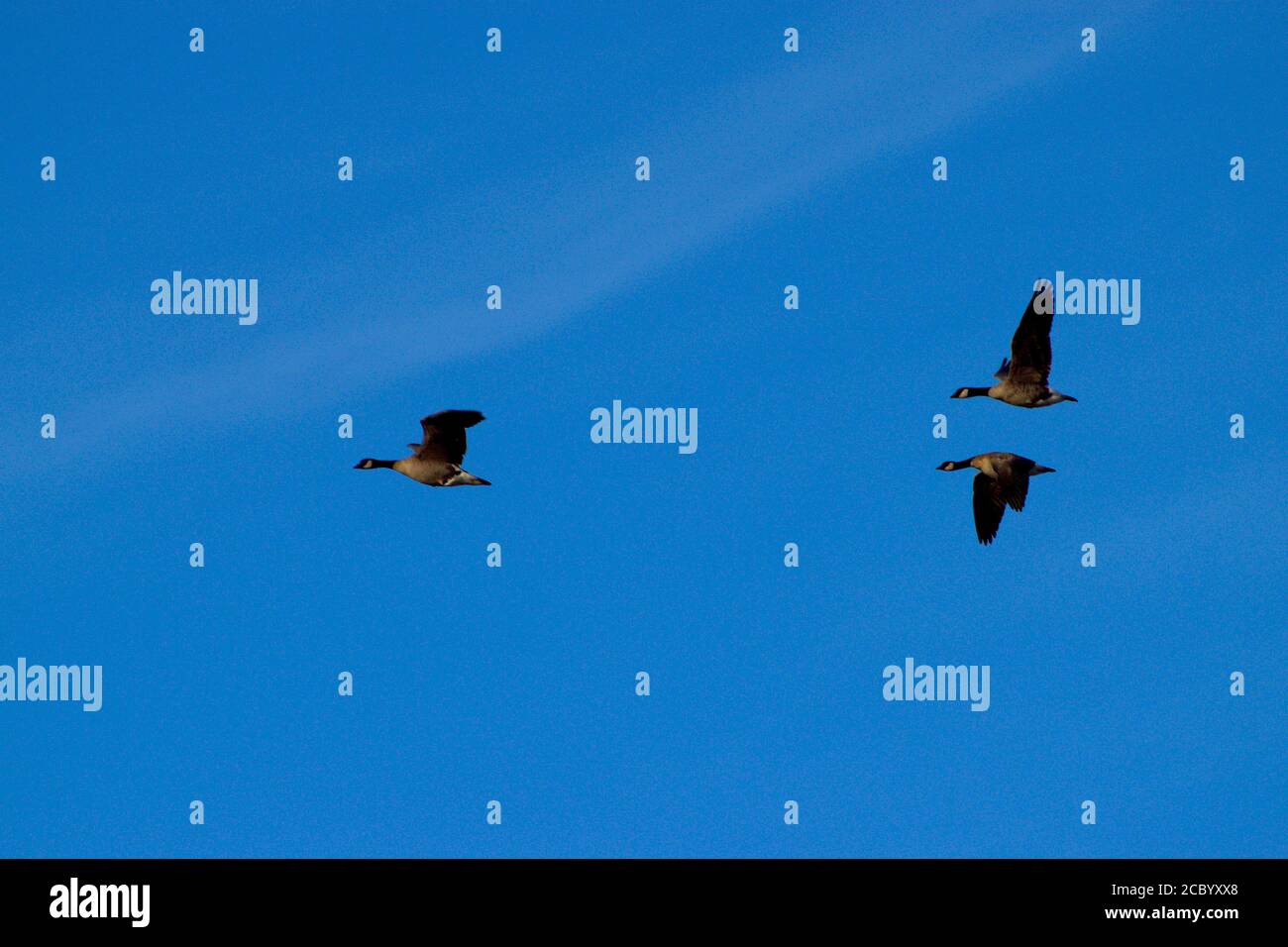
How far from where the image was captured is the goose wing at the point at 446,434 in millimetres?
27680

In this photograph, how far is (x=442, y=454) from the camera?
28.3 m

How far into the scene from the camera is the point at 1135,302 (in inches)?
1171

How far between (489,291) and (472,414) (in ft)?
7.81

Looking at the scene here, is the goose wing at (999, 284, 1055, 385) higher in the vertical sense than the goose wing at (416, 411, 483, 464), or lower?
higher

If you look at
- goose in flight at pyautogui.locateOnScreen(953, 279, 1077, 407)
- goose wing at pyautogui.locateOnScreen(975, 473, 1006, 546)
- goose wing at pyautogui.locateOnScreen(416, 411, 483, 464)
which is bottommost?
goose wing at pyautogui.locateOnScreen(975, 473, 1006, 546)

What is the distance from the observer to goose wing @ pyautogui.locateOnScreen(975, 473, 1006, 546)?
30.4 meters

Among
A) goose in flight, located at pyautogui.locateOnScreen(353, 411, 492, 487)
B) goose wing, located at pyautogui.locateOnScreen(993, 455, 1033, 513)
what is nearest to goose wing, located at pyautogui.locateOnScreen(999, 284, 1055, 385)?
goose wing, located at pyautogui.locateOnScreen(993, 455, 1033, 513)

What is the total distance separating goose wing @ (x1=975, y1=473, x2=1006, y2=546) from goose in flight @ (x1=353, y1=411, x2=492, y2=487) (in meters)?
6.51

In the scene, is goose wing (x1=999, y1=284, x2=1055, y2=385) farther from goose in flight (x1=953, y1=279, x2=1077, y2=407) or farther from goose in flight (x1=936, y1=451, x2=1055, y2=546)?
goose in flight (x1=936, y1=451, x2=1055, y2=546)

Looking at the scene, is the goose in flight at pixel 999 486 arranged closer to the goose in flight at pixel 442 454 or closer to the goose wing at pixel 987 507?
the goose wing at pixel 987 507

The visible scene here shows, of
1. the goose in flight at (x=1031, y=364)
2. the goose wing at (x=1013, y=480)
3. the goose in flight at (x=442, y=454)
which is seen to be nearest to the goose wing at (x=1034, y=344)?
the goose in flight at (x=1031, y=364)

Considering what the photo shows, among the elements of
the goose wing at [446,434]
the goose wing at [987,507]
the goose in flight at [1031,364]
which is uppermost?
the goose in flight at [1031,364]

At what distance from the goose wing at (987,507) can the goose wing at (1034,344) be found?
5.96 feet
